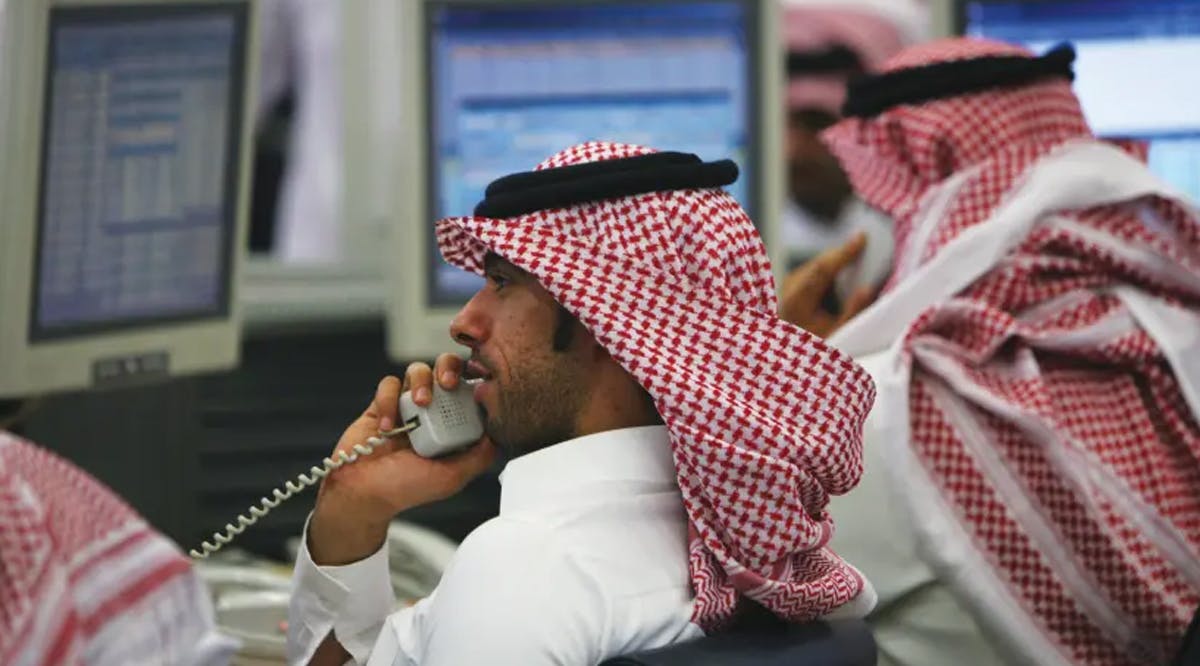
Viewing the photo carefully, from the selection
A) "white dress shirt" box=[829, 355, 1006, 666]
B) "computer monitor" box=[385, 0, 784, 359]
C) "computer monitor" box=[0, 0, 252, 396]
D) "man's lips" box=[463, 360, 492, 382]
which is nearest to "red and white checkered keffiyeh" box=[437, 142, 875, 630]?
"man's lips" box=[463, 360, 492, 382]

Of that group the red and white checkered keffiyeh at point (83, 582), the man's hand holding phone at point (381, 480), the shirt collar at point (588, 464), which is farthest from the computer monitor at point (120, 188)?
the red and white checkered keffiyeh at point (83, 582)

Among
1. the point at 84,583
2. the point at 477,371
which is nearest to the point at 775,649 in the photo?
the point at 477,371

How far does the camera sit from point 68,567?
132 cm

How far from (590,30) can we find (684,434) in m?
1.80

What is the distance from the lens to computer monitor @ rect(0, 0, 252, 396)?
2.50 meters

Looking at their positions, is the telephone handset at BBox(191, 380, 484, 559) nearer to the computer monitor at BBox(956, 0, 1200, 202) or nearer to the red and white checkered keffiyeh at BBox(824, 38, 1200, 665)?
the red and white checkered keffiyeh at BBox(824, 38, 1200, 665)

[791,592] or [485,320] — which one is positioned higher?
[485,320]

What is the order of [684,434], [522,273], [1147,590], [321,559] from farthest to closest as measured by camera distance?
[1147,590] → [321,559] → [522,273] → [684,434]

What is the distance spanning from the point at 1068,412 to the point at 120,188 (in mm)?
1366

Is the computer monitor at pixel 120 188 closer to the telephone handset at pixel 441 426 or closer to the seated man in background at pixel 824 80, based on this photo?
the telephone handset at pixel 441 426

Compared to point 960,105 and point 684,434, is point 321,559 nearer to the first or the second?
point 684,434

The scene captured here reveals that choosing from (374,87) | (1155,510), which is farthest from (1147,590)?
(374,87)

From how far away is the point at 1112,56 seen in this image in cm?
338

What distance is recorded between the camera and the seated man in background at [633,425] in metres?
1.67
